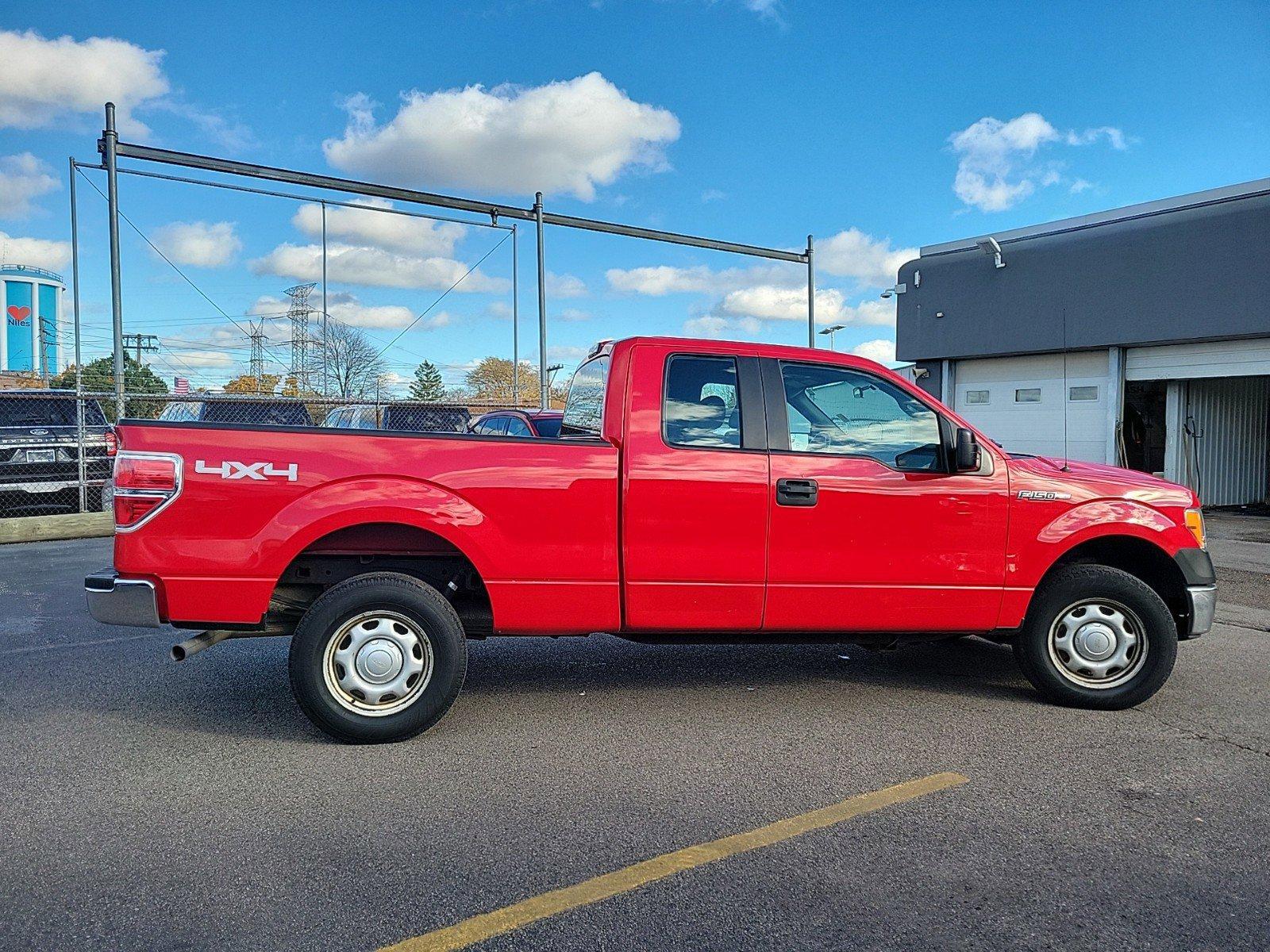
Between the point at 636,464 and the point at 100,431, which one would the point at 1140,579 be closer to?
the point at 636,464

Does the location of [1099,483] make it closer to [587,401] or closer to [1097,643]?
[1097,643]

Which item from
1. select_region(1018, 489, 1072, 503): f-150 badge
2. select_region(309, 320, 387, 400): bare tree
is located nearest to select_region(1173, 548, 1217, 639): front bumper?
select_region(1018, 489, 1072, 503): f-150 badge

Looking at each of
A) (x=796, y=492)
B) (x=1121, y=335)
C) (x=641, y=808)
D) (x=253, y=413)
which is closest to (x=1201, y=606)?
(x=796, y=492)

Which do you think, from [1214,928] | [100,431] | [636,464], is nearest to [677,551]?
[636,464]

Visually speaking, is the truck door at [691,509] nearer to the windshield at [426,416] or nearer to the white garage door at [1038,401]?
the windshield at [426,416]

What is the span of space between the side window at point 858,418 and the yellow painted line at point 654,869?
5.39 ft

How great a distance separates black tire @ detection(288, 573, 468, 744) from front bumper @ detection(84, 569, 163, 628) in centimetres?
68

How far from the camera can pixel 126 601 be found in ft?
14.2

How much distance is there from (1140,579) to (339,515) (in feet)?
14.2

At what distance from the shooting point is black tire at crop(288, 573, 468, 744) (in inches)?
171

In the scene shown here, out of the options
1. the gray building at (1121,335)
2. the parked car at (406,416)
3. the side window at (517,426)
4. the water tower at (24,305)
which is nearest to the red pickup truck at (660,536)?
the side window at (517,426)

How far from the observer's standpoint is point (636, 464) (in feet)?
15.1

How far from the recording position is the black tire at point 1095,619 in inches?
195

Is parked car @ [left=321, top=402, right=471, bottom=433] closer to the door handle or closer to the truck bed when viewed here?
the truck bed
